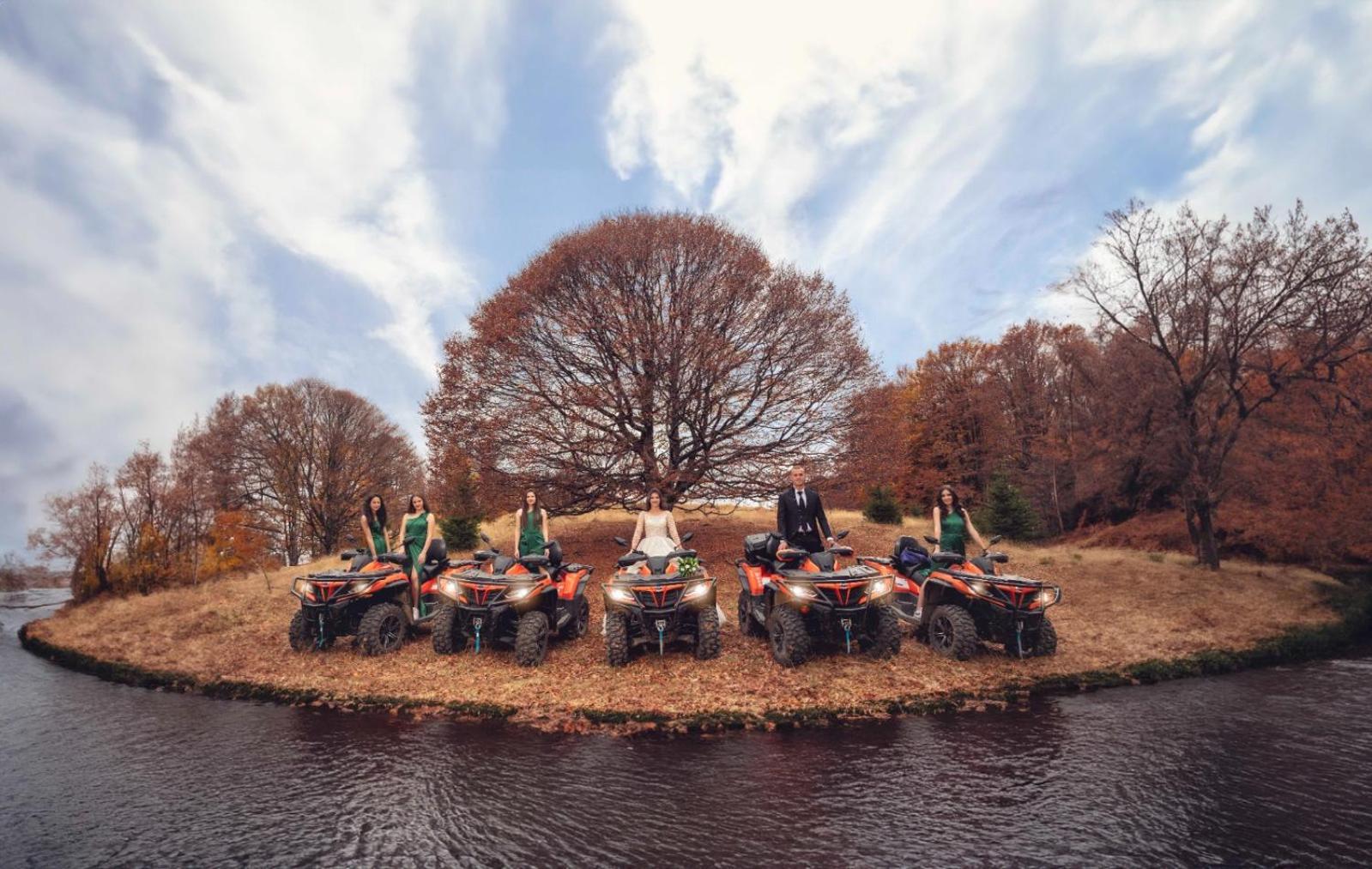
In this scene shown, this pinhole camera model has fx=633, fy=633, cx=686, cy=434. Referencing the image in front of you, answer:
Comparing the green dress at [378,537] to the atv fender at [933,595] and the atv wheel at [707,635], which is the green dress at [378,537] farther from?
the atv fender at [933,595]

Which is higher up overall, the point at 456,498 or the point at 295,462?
the point at 295,462

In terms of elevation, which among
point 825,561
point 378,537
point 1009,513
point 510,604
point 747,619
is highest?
point 378,537

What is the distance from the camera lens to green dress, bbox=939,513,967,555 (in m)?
9.20

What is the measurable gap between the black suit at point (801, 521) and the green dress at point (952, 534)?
70.9 inches

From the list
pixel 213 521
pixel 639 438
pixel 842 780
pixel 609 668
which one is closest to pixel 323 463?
pixel 213 521

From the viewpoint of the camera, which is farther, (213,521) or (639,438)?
(213,521)

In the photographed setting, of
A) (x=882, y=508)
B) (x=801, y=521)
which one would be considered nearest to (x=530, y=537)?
(x=801, y=521)

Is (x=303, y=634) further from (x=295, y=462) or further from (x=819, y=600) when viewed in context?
(x=295, y=462)

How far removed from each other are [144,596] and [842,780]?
22216 mm

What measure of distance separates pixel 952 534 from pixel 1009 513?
17.2 m

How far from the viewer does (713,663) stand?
830 cm

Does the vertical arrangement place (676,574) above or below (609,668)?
above

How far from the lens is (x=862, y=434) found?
16734mm

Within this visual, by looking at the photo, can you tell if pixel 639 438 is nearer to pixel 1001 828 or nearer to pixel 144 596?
pixel 1001 828
